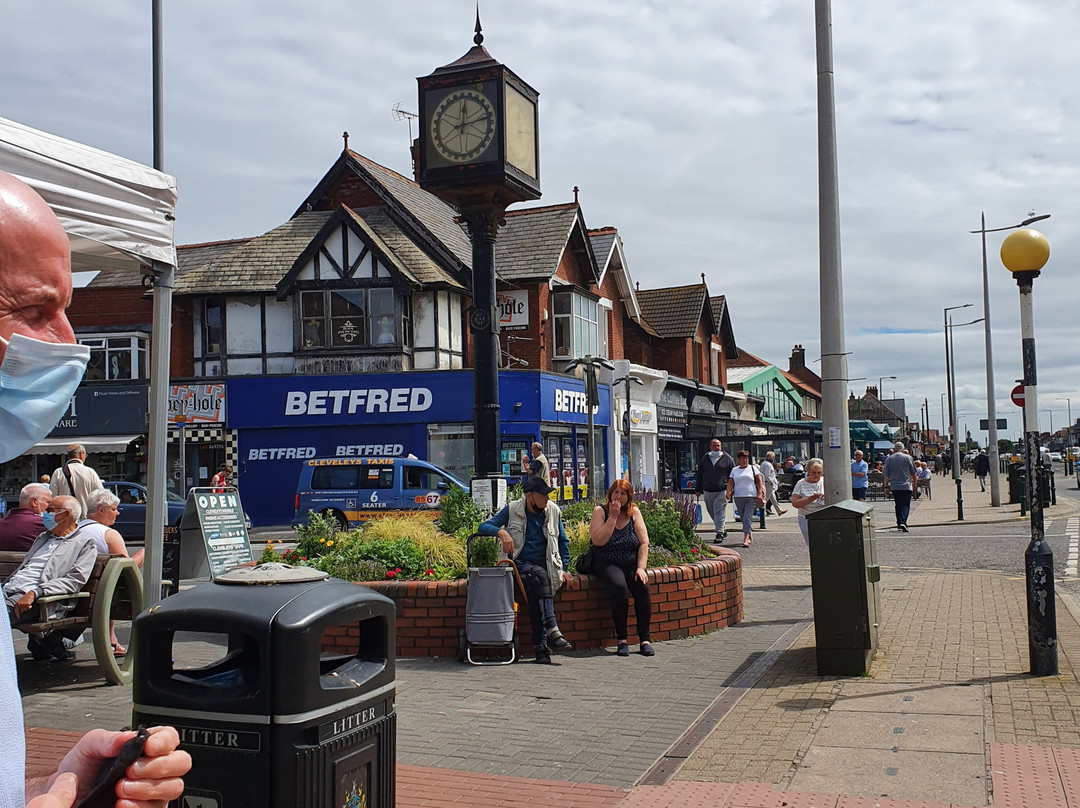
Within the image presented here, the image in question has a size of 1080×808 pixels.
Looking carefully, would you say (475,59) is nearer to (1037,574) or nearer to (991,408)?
(1037,574)

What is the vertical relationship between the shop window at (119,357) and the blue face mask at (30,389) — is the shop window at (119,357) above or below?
above

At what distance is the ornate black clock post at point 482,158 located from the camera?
1049cm

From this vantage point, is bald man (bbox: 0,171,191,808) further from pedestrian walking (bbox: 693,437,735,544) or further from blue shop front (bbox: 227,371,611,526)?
blue shop front (bbox: 227,371,611,526)

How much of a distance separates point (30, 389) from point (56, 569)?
6.51 metres

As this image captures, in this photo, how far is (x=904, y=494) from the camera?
68.2 feet

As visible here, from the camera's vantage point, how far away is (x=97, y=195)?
6.53m

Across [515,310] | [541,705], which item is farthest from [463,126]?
[515,310]

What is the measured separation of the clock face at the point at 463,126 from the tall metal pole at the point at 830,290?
3315 mm

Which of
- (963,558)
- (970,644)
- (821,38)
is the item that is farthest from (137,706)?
(963,558)

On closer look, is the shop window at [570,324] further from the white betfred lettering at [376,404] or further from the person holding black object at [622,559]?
the person holding black object at [622,559]

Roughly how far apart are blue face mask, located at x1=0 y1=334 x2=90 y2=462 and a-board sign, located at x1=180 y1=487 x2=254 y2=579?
392 inches

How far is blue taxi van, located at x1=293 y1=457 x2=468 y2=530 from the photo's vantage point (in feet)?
71.6

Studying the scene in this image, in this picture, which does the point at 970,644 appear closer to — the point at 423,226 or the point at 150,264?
the point at 150,264

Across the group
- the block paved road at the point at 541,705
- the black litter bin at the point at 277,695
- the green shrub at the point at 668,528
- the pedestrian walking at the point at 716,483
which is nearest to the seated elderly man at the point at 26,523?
the block paved road at the point at 541,705
